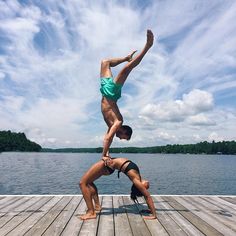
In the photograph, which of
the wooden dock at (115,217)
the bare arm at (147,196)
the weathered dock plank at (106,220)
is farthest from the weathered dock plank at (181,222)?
the weathered dock plank at (106,220)

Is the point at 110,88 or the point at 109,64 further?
the point at 109,64

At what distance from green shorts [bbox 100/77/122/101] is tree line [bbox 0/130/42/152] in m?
160

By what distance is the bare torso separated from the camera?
6.35 metres

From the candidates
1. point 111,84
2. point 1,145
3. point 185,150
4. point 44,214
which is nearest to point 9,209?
point 44,214

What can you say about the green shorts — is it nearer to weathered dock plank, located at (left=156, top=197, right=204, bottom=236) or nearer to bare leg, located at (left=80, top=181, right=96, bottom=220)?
bare leg, located at (left=80, top=181, right=96, bottom=220)

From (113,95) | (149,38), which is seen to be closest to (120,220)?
(113,95)

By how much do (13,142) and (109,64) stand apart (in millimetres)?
162960

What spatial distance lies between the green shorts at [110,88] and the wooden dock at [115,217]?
2.22 meters

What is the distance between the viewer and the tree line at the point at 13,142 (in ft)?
518

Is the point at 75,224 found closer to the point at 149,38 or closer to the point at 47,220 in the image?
the point at 47,220

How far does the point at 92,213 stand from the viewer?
5934 millimetres

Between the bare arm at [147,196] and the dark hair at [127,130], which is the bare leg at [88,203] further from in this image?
the dark hair at [127,130]

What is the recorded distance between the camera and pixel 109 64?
6516mm

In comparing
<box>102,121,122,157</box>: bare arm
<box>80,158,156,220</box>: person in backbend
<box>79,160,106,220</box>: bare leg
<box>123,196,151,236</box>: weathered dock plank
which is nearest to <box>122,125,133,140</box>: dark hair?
<box>102,121,122,157</box>: bare arm
